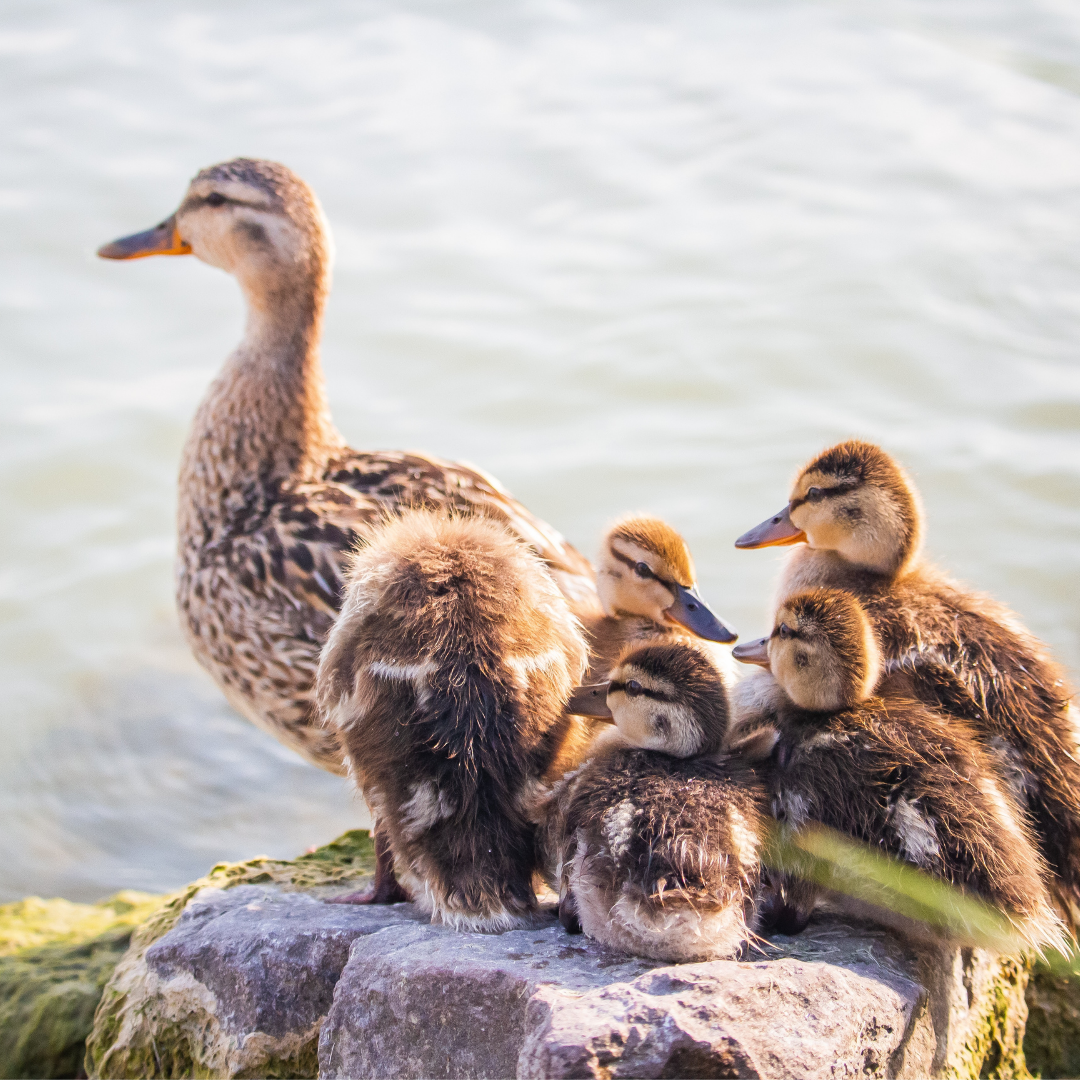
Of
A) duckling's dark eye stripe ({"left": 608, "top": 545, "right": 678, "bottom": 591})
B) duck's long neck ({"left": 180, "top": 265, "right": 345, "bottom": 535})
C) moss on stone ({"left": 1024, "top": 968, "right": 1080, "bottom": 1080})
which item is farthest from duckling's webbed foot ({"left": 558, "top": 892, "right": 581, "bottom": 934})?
duck's long neck ({"left": 180, "top": 265, "right": 345, "bottom": 535})

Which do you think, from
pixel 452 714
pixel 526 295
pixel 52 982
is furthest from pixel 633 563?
pixel 526 295

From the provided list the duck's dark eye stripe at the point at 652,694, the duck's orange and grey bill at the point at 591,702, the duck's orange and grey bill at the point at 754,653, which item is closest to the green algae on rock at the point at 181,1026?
the duck's orange and grey bill at the point at 591,702

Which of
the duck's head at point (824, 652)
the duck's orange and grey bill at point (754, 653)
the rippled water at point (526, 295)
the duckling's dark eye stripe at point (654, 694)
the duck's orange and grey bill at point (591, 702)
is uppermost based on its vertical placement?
the duck's head at point (824, 652)

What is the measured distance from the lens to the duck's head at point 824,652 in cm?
269

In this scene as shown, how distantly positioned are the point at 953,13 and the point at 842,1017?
435 inches

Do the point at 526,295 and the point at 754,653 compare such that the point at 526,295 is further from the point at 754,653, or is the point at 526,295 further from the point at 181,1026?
the point at 181,1026

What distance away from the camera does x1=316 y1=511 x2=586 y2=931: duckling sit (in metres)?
2.67

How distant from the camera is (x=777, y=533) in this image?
135 inches

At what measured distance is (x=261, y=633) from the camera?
12.8 feet

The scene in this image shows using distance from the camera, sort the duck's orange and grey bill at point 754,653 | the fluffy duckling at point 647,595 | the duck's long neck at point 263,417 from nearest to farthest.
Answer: the duck's orange and grey bill at point 754,653
the fluffy duckling at point 647,595
the duck's long neck at point 263,417

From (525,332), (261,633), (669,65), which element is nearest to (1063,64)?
(669,65)

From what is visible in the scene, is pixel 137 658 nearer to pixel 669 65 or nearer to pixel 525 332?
pixel 525 332

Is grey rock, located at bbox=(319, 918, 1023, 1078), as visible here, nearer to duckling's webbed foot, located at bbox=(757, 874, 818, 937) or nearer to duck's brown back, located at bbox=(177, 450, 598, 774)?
duckling's webbed foot, located at bbox=(757, 874, 818, 937)

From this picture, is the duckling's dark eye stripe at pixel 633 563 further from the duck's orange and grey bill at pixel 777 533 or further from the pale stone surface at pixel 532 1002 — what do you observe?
the pale stone surface at pixel 532 1002
